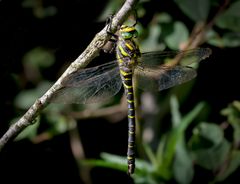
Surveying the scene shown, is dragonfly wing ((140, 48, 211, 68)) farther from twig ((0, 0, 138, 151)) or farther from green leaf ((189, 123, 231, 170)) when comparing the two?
twig ((0, 0, 138, 151))

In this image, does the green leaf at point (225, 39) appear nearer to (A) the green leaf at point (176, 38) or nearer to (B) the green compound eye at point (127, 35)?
(A) the green leaf at point (176, 38)

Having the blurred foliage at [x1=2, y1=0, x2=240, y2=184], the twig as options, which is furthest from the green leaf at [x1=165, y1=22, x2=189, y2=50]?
the twig

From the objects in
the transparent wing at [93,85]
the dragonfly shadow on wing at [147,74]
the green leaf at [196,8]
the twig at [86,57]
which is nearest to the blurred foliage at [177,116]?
the green leaf at [196,8]

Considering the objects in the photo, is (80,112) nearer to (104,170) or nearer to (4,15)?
(104,170)

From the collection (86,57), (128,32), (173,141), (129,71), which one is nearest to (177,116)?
(173,141)

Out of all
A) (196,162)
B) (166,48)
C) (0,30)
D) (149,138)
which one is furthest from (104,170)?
(0,30)

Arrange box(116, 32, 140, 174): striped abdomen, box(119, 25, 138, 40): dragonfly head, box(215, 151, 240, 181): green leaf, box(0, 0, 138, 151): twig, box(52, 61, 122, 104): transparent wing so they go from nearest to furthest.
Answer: box(0, 0, 138, 151): twig < box(52, 61, 122, 104): transparent wing < box(119, 25, 138, 40): dragonfly head < box(116, 32, 140, 174): striped abdomen < box(215, 151, 240, 181): green leaf
